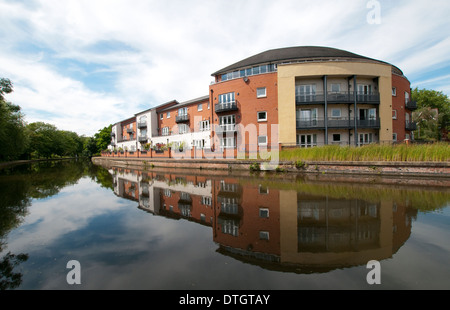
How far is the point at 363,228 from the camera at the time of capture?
502 centimetres

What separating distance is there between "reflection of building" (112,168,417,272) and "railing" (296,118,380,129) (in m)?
15.9

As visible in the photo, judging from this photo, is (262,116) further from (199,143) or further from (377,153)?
(377,153)

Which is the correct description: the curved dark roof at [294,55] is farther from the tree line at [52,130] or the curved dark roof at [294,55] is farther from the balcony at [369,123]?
the tree line at [52,130]

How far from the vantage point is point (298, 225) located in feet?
17.6

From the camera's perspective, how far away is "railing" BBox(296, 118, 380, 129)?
23.0 meters

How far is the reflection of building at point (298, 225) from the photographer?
3896 millimetres

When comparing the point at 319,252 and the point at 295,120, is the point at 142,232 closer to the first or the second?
the point at 319,252

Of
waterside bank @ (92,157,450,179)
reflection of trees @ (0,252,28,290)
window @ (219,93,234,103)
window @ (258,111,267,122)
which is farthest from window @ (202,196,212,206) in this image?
window @ (219,93,234,103)

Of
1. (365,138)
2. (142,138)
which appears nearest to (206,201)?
(365,138)

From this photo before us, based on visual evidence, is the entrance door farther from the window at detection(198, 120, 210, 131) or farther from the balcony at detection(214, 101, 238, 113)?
the window at detection(198, 120, 210, 131)

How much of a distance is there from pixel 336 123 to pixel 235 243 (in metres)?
23.0
